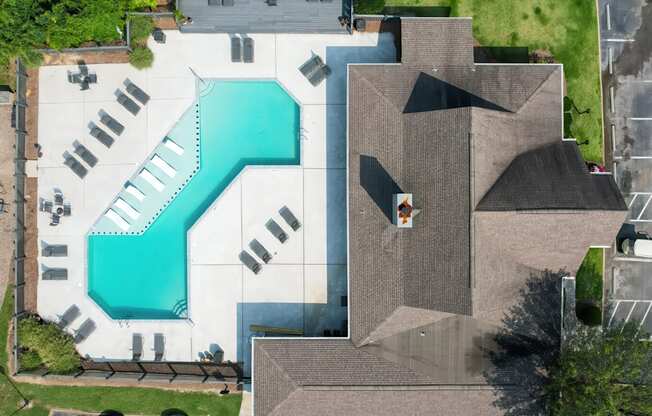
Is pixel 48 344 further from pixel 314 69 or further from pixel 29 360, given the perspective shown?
pixel 314 69

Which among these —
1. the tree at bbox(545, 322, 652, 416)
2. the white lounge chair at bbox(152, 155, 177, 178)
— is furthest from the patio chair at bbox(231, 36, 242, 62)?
the tree at bbox(545, 322, 652, 416)

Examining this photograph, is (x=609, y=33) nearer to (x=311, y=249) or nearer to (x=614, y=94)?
(x=614, y=94)

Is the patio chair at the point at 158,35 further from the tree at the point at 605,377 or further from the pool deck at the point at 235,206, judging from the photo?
the tree at the point at 605,377

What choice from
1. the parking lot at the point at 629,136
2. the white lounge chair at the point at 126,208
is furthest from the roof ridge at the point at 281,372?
the parking lot at the point at 629,136

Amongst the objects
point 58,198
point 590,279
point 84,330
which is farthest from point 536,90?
point 84,330

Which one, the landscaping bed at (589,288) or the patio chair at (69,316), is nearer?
the landscaping bed at (589,288)
